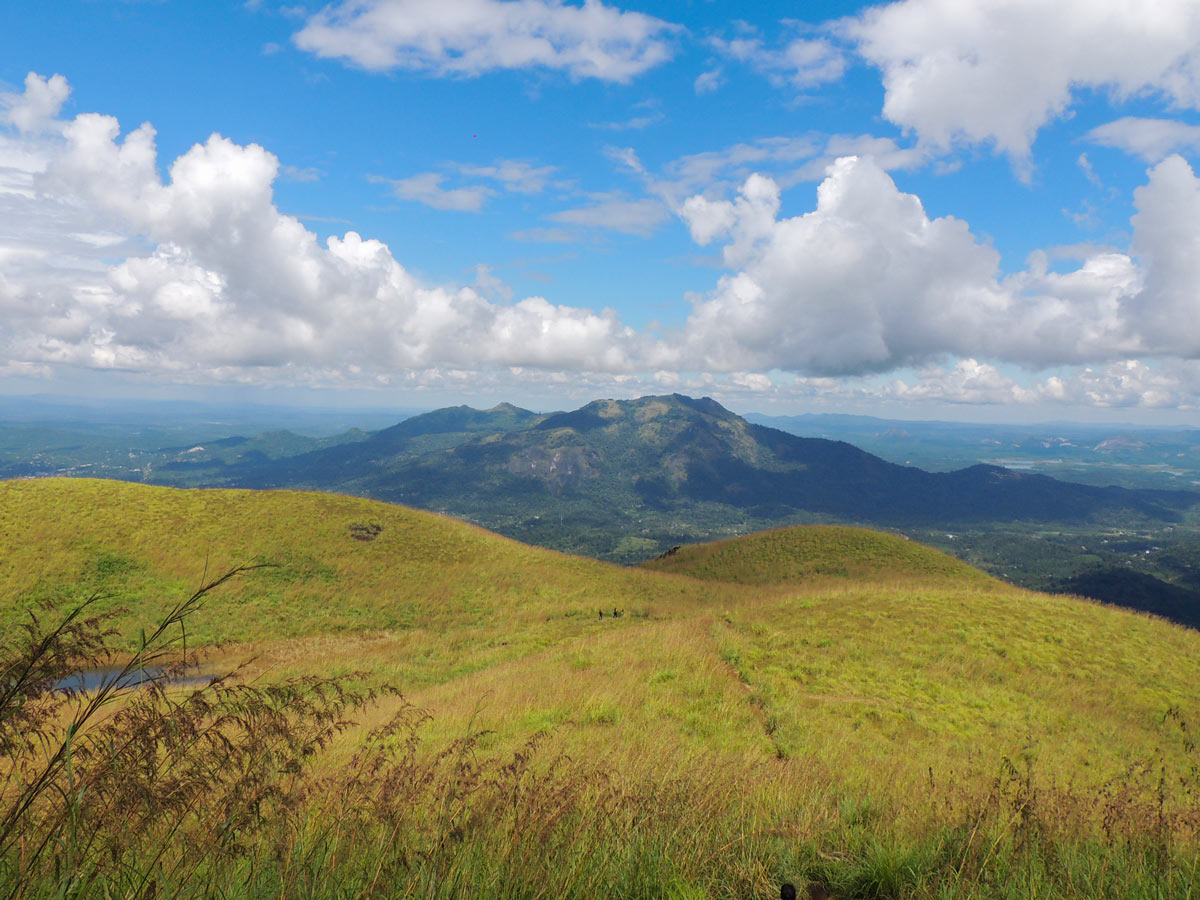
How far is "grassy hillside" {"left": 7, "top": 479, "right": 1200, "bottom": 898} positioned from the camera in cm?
495

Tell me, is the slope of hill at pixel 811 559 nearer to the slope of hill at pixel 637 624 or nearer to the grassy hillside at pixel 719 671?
the slope of hill at pixel 637 624

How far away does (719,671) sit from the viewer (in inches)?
581

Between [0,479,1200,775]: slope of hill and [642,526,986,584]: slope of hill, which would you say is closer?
[0,479,1200,775]: slope of hill

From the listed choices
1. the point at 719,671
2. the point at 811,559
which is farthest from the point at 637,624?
the point at 811,559

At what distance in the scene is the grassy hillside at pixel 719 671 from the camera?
195 inches

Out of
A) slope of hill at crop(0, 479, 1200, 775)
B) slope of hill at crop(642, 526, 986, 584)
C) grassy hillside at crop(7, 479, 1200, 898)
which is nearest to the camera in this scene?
grassy hillside at crop(7, 479, 1200, 898)

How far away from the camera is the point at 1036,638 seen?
69.2ft

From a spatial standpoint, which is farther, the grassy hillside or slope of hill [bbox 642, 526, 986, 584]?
slope of hill [bbox 642, 526, 986, 584]

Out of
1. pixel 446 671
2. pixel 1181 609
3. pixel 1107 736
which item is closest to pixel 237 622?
pixel 446 671

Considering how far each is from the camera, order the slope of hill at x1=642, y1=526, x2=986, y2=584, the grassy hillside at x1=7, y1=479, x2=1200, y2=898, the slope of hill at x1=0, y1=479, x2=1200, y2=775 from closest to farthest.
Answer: the grassy hillside at x1=7, y1=479, x2=1200, y2=898 → the slope of hill at x1=0, y1=479, x2=1200, y2=775 → the slope of hill at x1=642, y1=526, x2=986, y2=584

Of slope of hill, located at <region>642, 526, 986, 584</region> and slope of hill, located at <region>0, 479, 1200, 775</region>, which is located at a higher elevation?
slope of hill, located at <region>0, 479, 1200, 775</region>

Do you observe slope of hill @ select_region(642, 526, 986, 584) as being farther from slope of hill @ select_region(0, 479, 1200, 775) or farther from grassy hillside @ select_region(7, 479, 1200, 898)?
grassy hillside @ select_region(7, 479, 1200, 898)

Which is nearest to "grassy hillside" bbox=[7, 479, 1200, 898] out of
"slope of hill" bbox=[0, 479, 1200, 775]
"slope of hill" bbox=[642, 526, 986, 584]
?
"slope of hill" bbox=[0, 479, 1200, 775]

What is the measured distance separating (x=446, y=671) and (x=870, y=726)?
52.8 feet
